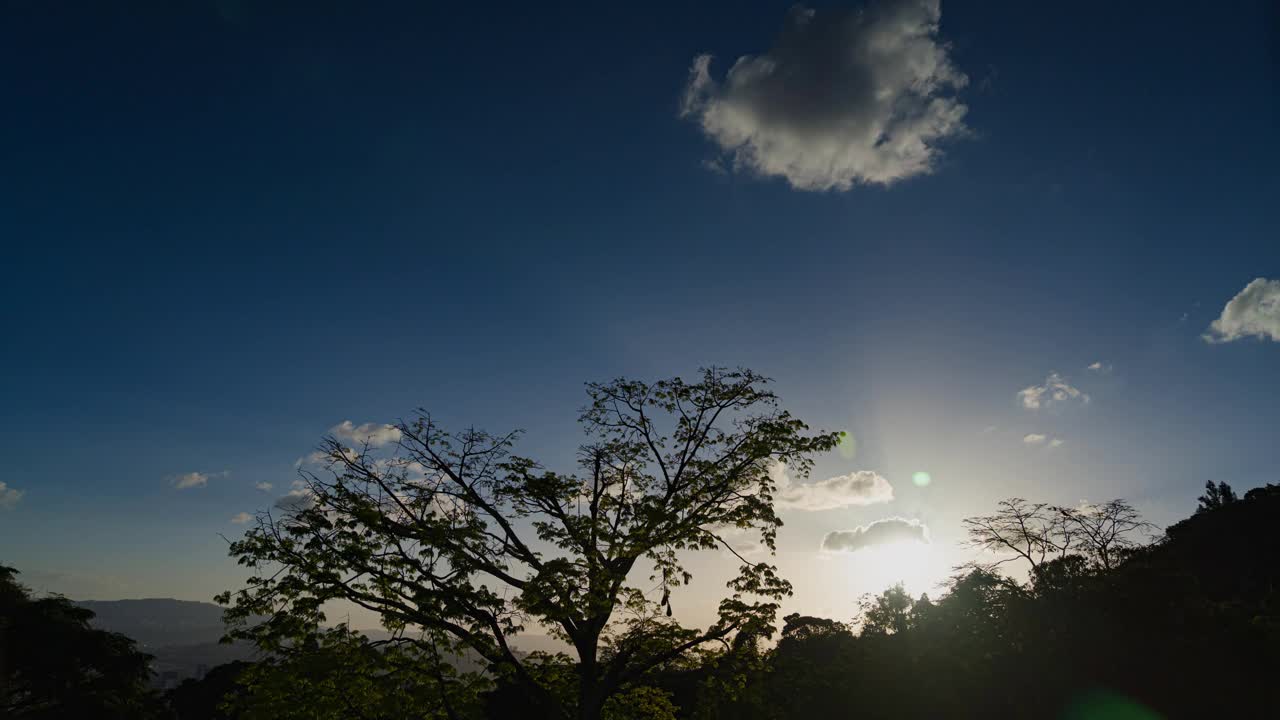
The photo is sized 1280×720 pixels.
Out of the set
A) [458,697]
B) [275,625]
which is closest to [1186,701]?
[458,697]

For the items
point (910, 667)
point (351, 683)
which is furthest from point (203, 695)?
point (910, 667)

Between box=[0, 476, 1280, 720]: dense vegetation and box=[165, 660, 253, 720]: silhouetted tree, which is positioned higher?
box=[0, 476, 1280, 720]: dense vegetation

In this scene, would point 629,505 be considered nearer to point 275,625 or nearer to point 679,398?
point 679,398

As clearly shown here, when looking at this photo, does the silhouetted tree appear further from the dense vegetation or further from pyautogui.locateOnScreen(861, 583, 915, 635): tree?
pyautogui.locateOnScreen(861, 583, 915, 635): tree

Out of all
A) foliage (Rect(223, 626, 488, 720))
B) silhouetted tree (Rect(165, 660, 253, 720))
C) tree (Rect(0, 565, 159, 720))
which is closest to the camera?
foliage (Rect(223, 626, 488, 720))

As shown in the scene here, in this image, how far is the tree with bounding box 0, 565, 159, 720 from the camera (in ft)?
68.7

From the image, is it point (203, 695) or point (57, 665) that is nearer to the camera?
point (57, 665)

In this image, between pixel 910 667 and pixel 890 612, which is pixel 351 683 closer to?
pixel 910 667

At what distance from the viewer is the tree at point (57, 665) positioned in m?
20.9

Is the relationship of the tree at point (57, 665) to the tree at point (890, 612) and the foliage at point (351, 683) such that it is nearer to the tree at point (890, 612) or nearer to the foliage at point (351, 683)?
the foliage at point (351, 683)

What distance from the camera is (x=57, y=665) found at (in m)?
22.0

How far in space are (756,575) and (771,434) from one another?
11.1 ft

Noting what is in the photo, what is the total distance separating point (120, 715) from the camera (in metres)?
Result: 22.2

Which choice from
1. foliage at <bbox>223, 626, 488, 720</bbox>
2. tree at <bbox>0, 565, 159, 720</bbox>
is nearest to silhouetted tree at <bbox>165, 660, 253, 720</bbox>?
tree at <bbox>0, 565, 159, 720</bbox>
